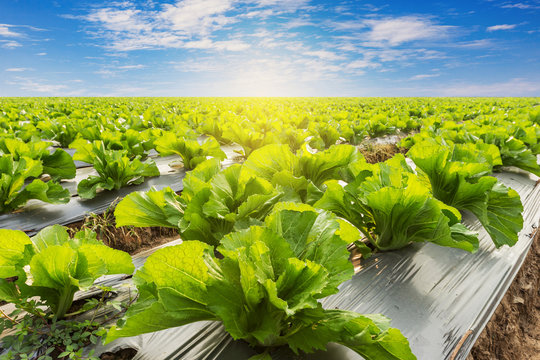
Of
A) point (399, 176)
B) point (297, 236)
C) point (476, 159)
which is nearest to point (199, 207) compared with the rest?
point (297, 236)

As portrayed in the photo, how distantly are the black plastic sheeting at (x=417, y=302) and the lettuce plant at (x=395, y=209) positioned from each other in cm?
21

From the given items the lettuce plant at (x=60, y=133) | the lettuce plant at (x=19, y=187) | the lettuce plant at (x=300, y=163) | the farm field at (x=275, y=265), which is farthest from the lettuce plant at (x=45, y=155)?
the lettuce plant at (x=300, y=163)

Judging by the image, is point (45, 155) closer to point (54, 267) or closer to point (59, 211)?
point (59, 211)

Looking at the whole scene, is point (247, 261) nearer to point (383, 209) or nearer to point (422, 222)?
point (383, 209)

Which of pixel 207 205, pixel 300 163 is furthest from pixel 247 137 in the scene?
pixel 207 205

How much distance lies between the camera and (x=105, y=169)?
305cm

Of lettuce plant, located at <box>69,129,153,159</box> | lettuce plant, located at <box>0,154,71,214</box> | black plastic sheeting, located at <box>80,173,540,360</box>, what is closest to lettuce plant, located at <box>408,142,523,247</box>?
black plastic sheeting, located at <box>80,173,540,360</box>

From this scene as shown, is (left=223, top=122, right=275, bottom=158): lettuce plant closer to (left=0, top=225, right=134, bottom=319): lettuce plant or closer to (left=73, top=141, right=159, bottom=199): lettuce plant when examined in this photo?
(left=73, top=141, right=159, bottom=199): lettuce plant

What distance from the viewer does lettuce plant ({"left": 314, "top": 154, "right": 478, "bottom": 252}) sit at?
160cm

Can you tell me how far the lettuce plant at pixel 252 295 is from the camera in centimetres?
103

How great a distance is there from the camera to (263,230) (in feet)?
3.68

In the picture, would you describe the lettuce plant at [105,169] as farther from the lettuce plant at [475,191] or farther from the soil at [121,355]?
the lettuce plant at [475,191]

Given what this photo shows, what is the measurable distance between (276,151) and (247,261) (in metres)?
1.44

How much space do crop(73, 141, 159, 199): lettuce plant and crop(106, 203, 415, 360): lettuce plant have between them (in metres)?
2.17
